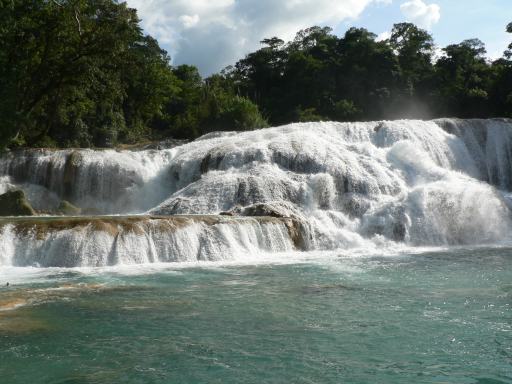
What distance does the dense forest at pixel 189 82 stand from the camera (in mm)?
21109

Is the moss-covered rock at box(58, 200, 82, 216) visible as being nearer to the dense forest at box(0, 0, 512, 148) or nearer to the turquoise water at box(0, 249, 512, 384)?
the dense forest at box(0, 0, 512, 148)

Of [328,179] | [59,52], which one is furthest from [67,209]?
[328,179]

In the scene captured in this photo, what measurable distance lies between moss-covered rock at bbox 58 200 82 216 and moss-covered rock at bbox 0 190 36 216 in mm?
1776

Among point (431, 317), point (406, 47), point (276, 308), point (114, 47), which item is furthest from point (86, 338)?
point (406, 47)

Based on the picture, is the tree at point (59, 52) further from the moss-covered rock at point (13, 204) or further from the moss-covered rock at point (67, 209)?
the moss-covered rock at point (67, 209)

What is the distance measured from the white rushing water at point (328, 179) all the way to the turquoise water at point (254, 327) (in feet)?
14.4

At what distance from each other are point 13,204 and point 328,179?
11105 millimetres

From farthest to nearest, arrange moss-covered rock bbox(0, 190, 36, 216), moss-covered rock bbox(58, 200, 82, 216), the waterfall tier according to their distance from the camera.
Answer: moss-covered rock bbox(58, 200, 82, 216)
moss-covered rock bbox(0, 190, 36, 216)
the waterfall tier

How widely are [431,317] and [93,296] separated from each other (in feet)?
18.1

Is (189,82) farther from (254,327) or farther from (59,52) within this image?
(254,327)

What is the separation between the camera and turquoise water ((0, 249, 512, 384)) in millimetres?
6500

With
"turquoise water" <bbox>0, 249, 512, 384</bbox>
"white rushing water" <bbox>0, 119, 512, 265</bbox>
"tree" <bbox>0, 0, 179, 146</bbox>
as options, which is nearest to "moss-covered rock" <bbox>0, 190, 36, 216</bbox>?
"tree" <bbox>0, 0, 179, 146</bbox>

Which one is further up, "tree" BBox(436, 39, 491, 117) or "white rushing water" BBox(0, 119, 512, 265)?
"tree" BBox(436, 39, 491, 117)

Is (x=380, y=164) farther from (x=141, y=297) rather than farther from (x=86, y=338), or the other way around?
(x=86, y=338)
